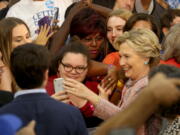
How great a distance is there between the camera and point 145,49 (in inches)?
125

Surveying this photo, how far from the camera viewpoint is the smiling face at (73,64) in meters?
3.48

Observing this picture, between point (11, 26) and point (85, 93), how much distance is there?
3.31 ft

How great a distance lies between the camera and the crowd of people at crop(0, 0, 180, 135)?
5.13 feet

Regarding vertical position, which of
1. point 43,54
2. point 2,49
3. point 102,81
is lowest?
point 102,81

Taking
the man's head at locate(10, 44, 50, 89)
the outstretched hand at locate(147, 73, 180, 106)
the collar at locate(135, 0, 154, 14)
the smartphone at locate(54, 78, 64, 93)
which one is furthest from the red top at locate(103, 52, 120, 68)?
the outstretched hand at locate(147, 73, 180, 106)

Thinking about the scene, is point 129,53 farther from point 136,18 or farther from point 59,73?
point 136,18

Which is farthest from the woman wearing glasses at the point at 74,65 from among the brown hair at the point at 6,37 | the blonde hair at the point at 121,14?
the blonde hair at the point at 121,14

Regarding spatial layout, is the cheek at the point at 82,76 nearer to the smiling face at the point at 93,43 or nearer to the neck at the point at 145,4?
the smiling face at the point at 93,43

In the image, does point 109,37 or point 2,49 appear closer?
point 2,49

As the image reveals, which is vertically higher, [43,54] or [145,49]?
[43,54]

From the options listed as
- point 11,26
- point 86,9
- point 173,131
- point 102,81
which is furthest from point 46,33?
point 173,131

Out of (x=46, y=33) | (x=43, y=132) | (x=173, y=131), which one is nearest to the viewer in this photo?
(x=43, y=132)

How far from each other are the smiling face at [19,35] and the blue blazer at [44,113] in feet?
4.62

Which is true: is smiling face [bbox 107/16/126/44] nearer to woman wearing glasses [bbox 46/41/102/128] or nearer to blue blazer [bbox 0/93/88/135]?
woman wearing glasses [bbox 46/41/102/128]
